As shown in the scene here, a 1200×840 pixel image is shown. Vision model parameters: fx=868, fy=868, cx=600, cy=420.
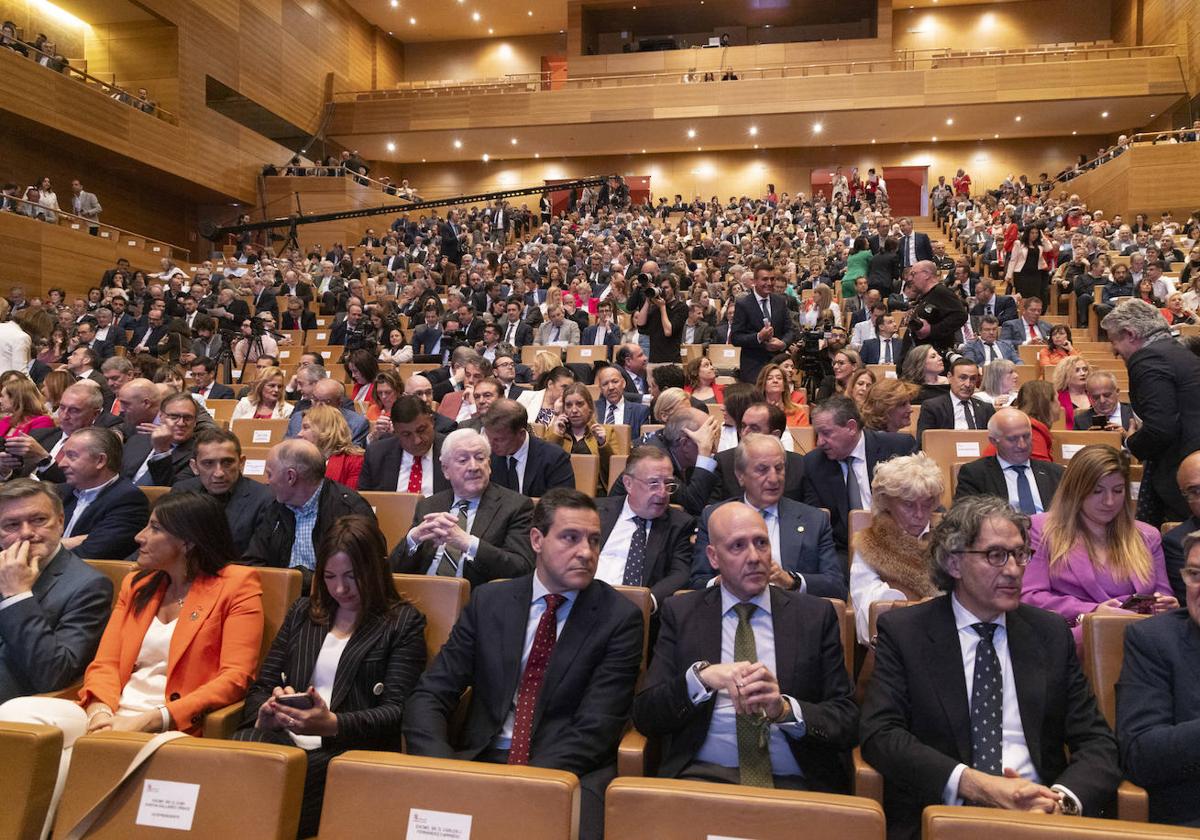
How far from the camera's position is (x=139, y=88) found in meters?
15.0

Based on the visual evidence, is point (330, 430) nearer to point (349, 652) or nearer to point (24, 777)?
point (349, 652)

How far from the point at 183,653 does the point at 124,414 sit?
2444 mm

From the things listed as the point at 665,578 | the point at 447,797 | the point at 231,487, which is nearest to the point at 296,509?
the point at 231,487

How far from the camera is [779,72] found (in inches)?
724

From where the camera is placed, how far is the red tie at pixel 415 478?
344 centimetres

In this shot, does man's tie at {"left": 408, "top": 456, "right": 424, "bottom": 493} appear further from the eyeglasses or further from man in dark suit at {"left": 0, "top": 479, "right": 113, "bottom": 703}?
the eyeglasses

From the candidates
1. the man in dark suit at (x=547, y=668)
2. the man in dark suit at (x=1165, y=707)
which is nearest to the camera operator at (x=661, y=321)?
the man in dark suit at (x=547, y=668)

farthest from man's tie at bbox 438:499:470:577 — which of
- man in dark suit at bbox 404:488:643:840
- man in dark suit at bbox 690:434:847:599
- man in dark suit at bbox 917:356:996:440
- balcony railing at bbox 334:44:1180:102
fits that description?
balcony railing at bbox 334:44:1180:102

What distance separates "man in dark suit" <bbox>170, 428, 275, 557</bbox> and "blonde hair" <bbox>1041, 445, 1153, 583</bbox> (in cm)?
233

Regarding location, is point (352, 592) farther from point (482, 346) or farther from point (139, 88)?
point (139, 88)

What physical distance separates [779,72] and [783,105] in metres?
1.20

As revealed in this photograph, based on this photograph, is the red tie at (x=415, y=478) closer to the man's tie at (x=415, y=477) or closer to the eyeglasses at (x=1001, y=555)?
the man's tie at (x=415, y=477)

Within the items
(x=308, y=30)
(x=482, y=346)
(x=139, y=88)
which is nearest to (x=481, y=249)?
(x=482, y=346)

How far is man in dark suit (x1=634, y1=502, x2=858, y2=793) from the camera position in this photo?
1697 mm
